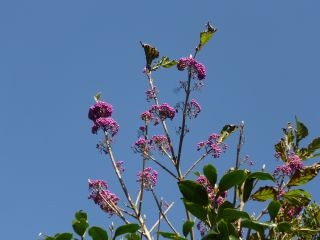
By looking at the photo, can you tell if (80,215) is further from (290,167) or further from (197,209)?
(290,167)

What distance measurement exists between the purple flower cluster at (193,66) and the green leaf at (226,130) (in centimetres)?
50

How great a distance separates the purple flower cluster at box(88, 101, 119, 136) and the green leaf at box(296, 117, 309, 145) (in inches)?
62.8

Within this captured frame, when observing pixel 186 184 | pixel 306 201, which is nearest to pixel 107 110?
pixel 306 201

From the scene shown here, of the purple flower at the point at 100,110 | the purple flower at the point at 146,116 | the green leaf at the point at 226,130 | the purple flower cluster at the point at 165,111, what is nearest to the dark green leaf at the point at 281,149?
the green leaf at the point at 226,130

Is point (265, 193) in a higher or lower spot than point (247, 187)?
higher

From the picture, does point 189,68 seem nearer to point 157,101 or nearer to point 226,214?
point 157,101

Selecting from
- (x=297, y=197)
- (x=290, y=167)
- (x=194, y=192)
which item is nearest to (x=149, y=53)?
(x=290, y=167)

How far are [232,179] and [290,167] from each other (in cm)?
168

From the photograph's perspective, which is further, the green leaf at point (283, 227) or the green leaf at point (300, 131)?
the green leaf at point (300, 131)

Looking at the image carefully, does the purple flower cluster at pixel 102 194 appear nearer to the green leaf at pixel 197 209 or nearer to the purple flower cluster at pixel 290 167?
the purple flower cluster at pixel 290 167

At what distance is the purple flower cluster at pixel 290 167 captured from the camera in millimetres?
3577

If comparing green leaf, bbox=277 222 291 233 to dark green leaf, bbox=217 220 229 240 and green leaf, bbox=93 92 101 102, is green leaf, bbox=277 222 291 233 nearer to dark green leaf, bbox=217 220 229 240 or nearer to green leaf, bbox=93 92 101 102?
dark green leaf, bbox=217 220 229 240

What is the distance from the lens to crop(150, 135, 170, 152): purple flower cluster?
4633 mm

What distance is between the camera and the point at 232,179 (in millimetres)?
2057
